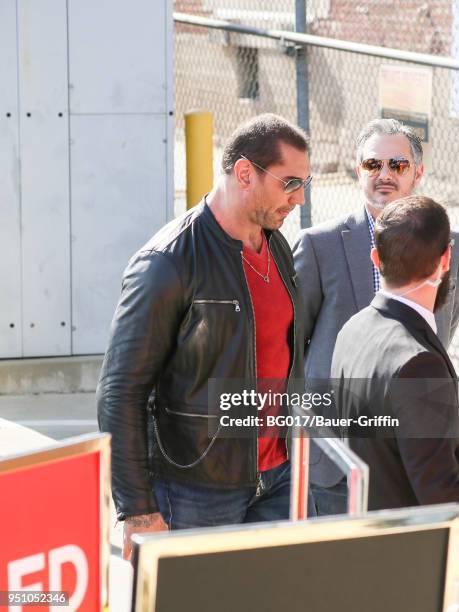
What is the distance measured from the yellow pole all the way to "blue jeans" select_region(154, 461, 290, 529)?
4156 mm

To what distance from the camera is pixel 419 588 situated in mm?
1975

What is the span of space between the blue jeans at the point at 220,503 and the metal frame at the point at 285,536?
1.48m

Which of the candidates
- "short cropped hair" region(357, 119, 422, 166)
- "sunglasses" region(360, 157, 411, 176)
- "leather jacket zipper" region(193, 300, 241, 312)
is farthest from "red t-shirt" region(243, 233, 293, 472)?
"short cropped hair" region(357, 119, 422, 166)

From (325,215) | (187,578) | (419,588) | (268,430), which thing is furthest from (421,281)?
(325,215)

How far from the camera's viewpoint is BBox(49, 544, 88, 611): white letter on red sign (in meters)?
2.13

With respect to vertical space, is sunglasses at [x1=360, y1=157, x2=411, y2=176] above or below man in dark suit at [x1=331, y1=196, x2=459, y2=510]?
above

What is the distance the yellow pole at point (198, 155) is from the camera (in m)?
7.51

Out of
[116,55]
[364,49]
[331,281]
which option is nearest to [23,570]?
[331,281]

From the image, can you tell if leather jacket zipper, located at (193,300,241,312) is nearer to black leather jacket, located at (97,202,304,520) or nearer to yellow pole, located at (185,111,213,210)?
black leather jacket, located at (97,202,304,520)

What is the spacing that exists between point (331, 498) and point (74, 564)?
176 centimetres

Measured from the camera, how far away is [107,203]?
284 inches

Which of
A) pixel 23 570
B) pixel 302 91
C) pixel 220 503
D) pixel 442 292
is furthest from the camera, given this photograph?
pixel 302 91

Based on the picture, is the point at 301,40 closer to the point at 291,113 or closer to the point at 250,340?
the point at 250,340

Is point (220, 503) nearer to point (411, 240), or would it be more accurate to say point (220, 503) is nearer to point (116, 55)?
point (411, 240)
